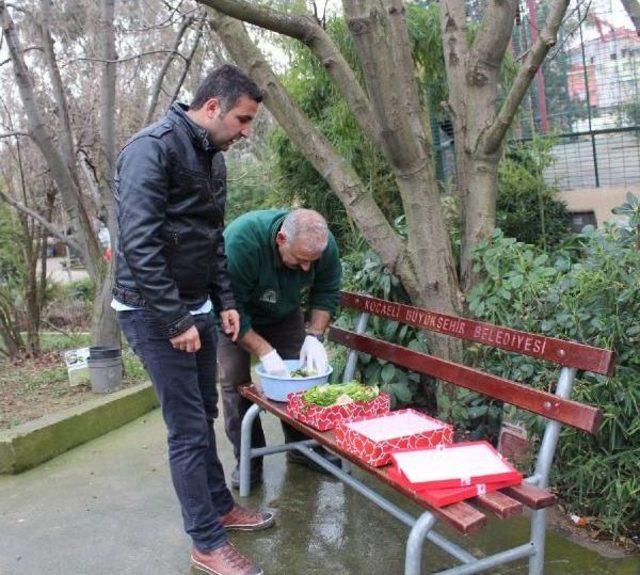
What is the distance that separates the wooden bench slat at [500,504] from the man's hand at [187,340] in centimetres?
111

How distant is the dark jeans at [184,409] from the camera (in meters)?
2.69

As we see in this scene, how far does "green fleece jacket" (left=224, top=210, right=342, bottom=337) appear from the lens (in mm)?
3350

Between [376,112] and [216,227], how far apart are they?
1.18 meters

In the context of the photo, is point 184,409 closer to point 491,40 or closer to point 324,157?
point 324,157

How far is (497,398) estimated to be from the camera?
8.72 ft

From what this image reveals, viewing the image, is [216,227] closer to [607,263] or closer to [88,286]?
[607,263]

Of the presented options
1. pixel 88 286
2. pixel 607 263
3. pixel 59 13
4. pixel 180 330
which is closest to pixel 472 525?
pixel 180 330

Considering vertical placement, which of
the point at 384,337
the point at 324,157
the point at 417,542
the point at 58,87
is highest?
the point at 58,87

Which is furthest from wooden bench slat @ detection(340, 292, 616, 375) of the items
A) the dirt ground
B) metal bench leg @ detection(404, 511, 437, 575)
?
the dirt ground

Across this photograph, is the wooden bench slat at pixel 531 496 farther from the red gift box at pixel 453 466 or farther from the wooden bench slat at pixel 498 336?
the wooden bench slat at pixel 498 336

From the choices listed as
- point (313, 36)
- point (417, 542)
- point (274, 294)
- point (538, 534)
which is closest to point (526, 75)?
point (313, 36)

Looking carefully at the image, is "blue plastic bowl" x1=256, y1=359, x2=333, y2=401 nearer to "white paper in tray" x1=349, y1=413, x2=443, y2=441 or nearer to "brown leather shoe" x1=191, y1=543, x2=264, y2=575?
"white paper in tray" x1=349, y1=413, x2=443, y2=441

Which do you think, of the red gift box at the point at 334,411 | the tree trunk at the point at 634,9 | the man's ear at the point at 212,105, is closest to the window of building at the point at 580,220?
the tree trunk at the point at 634,9

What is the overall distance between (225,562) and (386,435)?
2.78 feet
